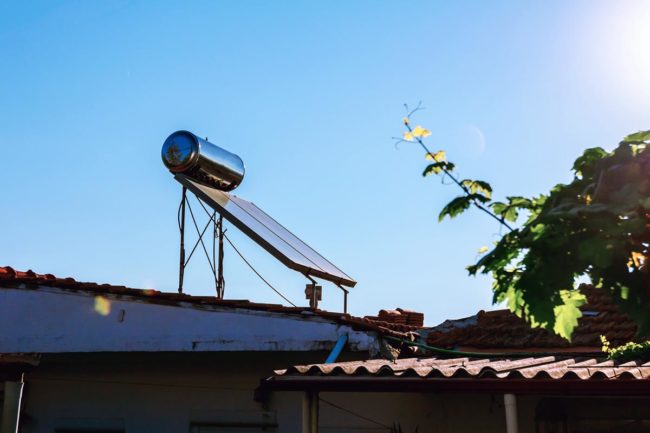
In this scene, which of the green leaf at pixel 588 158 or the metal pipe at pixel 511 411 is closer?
the green leaf at pixel 588 158

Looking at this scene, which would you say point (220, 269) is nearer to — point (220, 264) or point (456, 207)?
point (220, 264)

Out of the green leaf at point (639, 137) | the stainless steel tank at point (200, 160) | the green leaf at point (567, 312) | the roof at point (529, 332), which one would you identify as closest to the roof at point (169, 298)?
the roof at point (529, 332)

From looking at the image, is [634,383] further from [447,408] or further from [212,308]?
[212,308]

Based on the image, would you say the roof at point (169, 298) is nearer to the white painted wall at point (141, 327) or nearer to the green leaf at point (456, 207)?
the white painted wall at point (141, 327)

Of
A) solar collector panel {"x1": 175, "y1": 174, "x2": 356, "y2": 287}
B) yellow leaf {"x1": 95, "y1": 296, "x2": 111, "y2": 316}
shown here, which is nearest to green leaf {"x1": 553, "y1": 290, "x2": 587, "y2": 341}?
solar collector panel {"x1": 175, "y1": 174, "x2": 356, "y2": 287}

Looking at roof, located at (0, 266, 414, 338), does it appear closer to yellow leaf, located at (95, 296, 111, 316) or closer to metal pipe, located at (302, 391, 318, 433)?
yellow leaf, located at (95, 296, 111, 316)

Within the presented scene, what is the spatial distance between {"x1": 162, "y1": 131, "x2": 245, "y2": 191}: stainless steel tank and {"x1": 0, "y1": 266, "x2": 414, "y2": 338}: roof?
276 centimetres

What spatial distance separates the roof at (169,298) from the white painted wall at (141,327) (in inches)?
2.0

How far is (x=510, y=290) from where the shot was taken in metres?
4.01

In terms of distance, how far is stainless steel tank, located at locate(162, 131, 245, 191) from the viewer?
12.0 m

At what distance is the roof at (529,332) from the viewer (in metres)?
9.10

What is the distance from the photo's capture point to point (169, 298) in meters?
9.20

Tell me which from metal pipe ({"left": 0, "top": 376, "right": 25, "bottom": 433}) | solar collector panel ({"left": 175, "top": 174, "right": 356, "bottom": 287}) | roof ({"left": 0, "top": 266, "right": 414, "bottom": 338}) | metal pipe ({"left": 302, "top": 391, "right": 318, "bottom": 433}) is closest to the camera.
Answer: metal pipe ({"left": 302, "top": 391, "right": 318, "bottom": 433})

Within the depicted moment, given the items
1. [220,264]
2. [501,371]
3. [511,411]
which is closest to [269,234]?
[220,264]
